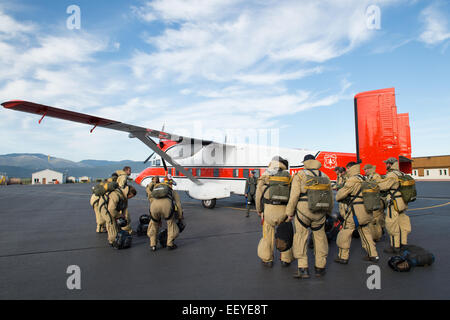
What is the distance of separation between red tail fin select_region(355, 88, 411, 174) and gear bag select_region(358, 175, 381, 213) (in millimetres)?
5328

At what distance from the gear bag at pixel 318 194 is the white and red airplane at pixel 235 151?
6.68 m

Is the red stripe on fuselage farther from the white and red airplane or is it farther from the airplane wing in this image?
the airplane wing

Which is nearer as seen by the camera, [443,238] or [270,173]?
[270,173]

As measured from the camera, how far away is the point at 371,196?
5.74m

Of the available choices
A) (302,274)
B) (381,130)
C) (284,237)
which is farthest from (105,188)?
(381,130)

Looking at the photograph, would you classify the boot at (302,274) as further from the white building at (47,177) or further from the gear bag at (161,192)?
the white building at (47,177)

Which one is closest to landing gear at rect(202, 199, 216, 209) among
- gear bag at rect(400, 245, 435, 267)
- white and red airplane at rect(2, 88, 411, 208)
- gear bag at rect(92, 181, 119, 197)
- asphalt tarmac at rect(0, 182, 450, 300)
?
white and red airplane at rect(2, 88, 411, 208)

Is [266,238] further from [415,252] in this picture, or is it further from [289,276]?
[415,252]

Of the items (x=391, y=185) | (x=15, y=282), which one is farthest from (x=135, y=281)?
(x=391, y=185)

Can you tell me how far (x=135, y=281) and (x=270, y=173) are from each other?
322 centimetres

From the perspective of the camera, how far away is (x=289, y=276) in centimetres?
503

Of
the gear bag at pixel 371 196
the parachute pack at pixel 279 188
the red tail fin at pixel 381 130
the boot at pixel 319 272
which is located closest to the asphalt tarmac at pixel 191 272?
the boot at pixel 319 272

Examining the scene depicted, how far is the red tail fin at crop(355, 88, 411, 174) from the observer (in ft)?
33.5

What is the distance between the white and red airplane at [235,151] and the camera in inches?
404
